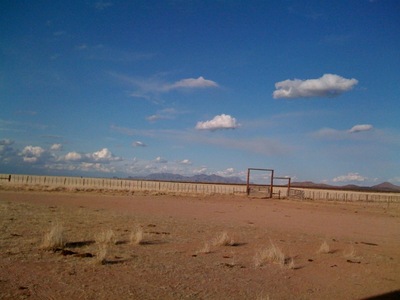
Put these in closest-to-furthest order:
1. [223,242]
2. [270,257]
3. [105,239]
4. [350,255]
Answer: [270,257] → [105,239] → [350,255] → [223,242]

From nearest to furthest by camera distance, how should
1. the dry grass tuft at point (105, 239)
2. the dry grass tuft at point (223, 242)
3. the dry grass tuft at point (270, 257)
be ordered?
the dry grass tuft at point (270, 257) < the dry grass tuft at point (105, 239) < the dry grass tuft at point (223, 242)

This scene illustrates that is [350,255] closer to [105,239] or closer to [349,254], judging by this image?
[349,254]

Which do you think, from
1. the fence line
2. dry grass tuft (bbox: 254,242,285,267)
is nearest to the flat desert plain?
dry grass tuft (bbox: 254,242,285,267)

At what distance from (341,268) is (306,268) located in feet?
3.67

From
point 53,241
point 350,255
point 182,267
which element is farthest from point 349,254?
point 53,241

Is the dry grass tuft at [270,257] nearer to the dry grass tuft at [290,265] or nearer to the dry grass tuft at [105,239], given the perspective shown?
the dry grass tuft at [290,265]

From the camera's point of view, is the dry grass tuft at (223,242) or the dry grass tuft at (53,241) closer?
the dry grass tuft at (53,241)

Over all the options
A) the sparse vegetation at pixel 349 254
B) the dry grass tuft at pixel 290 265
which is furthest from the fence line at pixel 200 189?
the dry grass tuft at pixel 290 265

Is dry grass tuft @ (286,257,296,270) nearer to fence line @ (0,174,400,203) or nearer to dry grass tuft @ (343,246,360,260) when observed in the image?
dry grass tuft @ (343,246,360,260)

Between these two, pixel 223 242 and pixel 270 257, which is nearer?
pixel 270 257

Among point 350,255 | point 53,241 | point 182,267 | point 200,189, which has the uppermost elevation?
point 200,189

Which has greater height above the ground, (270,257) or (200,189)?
(200,189)

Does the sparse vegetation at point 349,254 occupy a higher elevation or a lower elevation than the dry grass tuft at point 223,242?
lower

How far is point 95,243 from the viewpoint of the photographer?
1198cm
